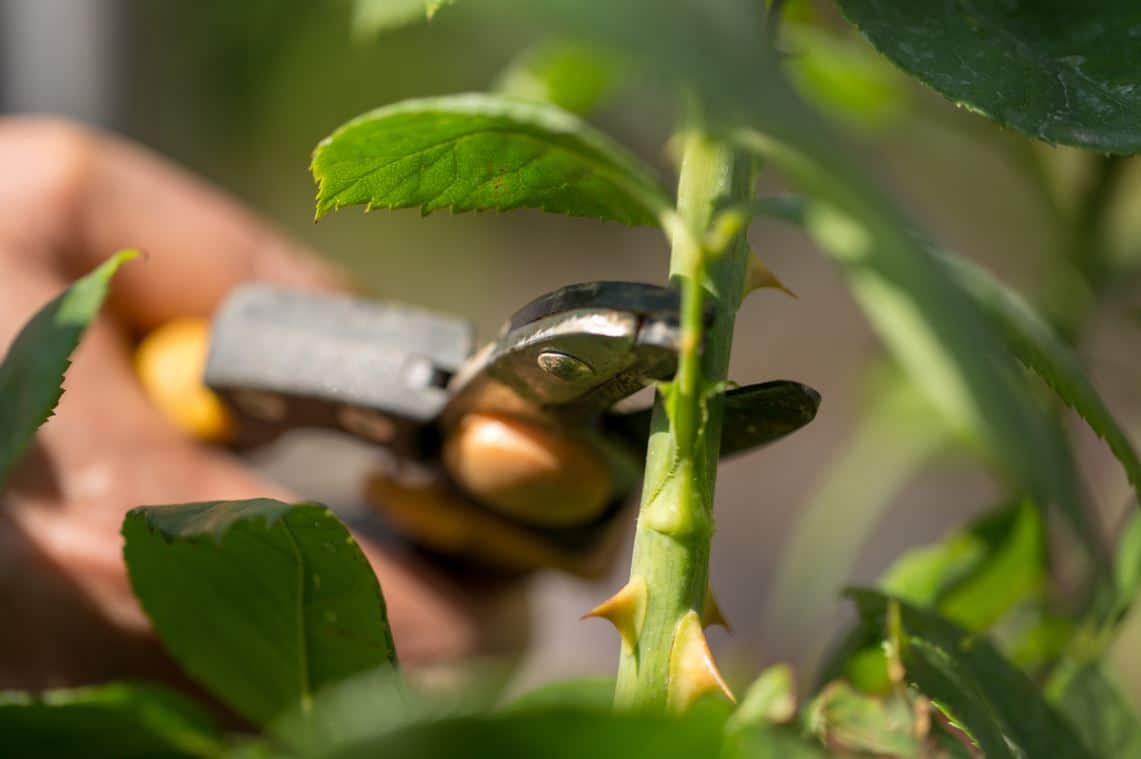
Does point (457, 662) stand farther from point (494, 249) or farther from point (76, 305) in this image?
point (494, 249)

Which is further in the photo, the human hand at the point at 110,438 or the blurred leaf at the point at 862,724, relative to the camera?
the human hand at the point at 110,438

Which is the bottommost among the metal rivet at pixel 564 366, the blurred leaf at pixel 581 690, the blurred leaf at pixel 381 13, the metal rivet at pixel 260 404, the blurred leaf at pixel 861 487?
the blurred leaf at pixel 861 487

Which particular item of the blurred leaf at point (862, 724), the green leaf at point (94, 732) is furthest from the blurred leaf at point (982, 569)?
the green leaf at point (94, 732)

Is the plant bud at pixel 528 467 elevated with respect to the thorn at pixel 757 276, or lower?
lower

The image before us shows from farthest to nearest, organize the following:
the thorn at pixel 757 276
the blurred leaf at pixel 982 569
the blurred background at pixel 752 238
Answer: the blurred background at pixel 752 238 → the blurred leaf at pixel 982 569 → the thorn at pixel 757 276

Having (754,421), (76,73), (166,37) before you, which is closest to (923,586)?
(754,421)

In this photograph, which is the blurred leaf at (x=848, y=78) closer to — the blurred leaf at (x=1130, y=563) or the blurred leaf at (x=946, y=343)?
the blurred leaf at (x=1130, y=563)

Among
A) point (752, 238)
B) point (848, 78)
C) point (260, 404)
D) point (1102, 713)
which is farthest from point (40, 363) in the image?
point (752, 238)

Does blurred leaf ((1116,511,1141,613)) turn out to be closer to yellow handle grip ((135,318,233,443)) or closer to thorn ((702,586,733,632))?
thorn ((702,586,733,632))
